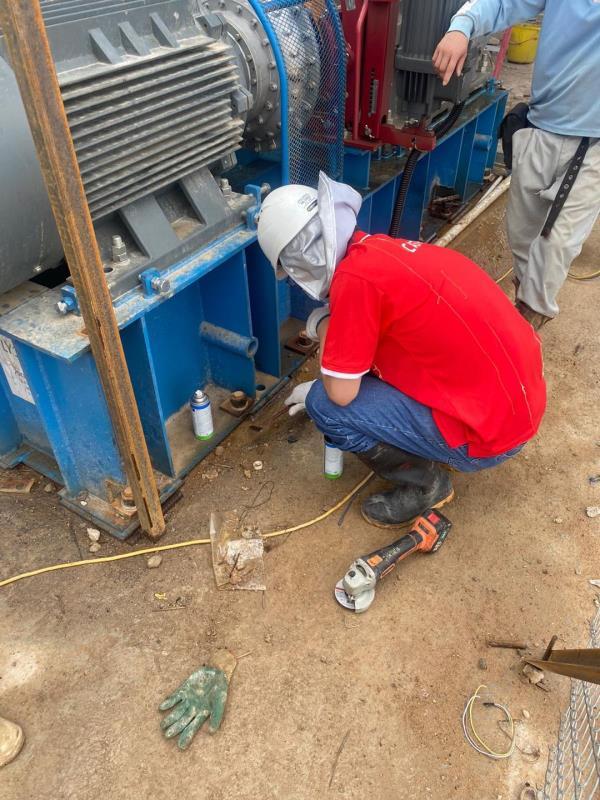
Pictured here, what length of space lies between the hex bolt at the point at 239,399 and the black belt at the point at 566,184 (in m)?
1.62

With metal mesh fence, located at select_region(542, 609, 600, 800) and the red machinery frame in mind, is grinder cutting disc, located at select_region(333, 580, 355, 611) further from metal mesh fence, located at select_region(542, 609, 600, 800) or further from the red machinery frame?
the red machinery frame

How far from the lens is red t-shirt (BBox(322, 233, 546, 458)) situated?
74.4 inches

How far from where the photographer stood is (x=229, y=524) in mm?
2508

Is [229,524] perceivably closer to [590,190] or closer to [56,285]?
[56,285]

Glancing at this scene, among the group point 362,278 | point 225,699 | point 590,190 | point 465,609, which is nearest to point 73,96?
point 362,278

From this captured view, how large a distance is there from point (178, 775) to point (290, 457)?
1315 mm

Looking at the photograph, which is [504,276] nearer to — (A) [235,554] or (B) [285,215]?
(B) [285,215]

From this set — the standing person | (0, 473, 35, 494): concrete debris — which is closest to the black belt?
the standing person

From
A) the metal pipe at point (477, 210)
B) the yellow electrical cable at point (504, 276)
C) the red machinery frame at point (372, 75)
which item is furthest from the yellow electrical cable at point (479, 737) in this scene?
the metal pipe at point (477, 210)

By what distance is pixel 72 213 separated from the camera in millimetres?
1604

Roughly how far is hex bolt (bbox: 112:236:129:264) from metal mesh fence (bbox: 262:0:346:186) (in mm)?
924

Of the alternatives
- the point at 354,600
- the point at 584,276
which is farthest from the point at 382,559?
the point at 584,276

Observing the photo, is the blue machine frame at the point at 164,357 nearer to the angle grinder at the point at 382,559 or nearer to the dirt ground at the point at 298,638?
the dirt ground at the point at 298,638

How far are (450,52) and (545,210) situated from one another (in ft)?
2.98
